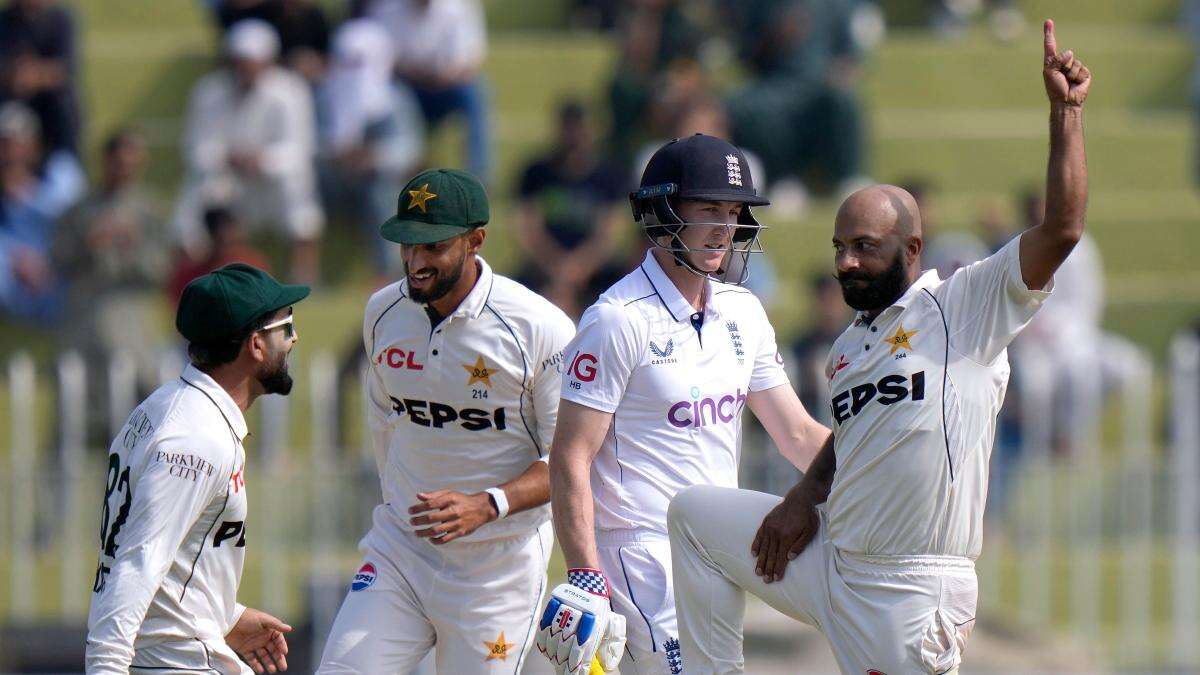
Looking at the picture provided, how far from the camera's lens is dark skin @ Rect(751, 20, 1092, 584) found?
216 inches

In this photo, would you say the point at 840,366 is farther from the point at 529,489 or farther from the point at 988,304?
the point at 529,489

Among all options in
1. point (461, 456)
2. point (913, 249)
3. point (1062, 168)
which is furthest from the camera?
point (461, 456)

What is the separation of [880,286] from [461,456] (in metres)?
1.82

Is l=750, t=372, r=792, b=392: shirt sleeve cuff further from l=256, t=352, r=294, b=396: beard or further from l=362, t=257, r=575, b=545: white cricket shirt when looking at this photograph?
l=256, t=352, r=294, b=396: beard

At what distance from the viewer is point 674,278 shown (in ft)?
21.7

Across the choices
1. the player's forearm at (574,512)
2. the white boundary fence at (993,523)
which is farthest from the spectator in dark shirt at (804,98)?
the player's forearm at (574,512)

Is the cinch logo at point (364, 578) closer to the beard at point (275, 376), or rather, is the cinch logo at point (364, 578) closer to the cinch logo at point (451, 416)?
the cinch logo at point (451, 416)

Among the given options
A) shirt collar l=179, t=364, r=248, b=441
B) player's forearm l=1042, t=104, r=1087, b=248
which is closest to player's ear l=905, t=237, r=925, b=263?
player's forearm l=1042, t=104, r=1087, b=248

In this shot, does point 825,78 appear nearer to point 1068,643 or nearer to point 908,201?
point 1068,643

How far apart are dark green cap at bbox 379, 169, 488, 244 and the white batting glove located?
1.29 m

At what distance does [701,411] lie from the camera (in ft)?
21.6

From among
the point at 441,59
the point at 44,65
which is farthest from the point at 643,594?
the point at 44,65

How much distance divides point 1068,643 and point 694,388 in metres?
6.40

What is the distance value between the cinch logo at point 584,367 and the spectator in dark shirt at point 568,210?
661 cm
